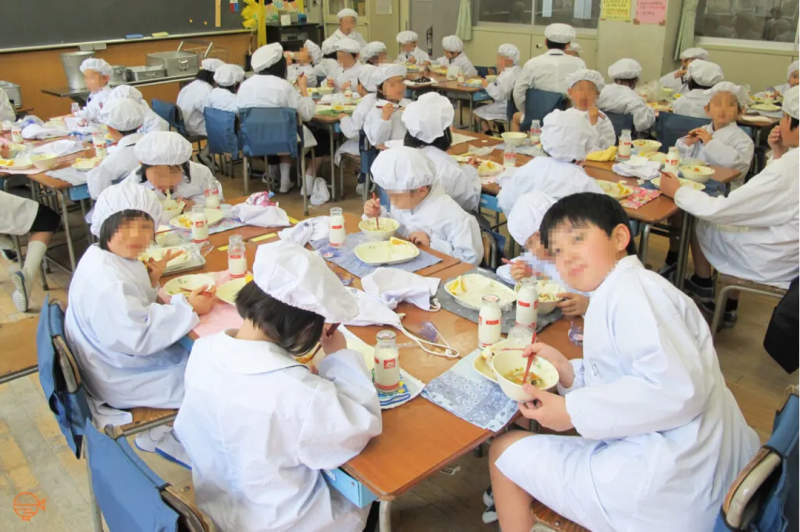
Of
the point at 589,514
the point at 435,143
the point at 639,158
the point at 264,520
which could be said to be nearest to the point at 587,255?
the point at 589,514

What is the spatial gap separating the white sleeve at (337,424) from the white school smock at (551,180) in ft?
7.10

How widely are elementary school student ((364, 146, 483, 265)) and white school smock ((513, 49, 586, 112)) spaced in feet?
11.4

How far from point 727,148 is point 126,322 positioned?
3.83 meters

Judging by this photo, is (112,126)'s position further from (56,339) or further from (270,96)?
(56,339)

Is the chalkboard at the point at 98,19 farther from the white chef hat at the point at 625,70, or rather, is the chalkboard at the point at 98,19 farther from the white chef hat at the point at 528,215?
the white chef hat at the point at 528,215

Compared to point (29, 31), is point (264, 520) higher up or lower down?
lower down

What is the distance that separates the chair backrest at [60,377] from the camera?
6.57ft

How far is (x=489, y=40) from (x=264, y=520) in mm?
9918

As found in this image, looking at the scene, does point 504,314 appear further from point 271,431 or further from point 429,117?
point 429,117

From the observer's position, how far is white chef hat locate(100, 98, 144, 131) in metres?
4.46

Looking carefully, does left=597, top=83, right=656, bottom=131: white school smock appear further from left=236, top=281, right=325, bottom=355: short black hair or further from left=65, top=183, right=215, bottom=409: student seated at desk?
left=236, top=281, right=325, bottom=355: short black hair

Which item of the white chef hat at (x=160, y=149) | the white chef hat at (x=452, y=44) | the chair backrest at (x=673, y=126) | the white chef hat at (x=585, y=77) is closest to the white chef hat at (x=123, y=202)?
the white chef hat at (x=160, y=149)

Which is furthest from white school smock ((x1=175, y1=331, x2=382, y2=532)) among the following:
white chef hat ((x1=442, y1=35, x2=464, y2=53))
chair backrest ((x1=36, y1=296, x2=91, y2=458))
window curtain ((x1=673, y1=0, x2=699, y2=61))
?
window curtain ((x1=673, y1=0, x2=699, y2=61))

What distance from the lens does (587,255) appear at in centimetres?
177
